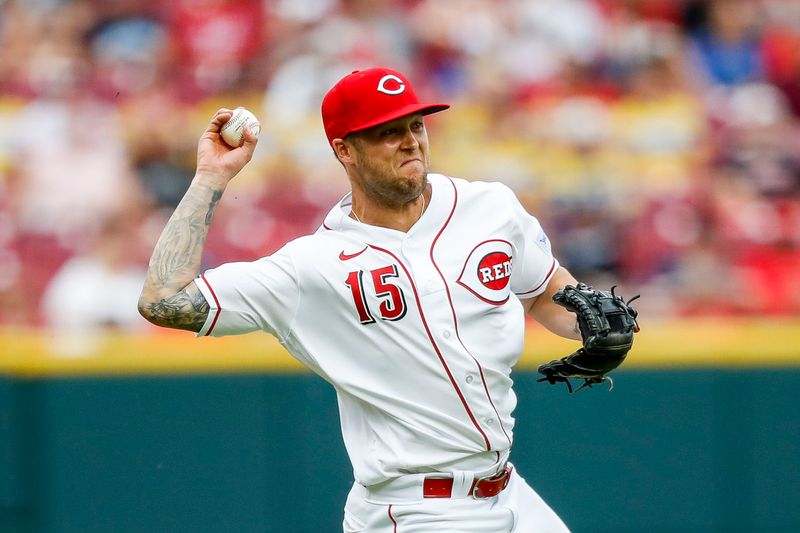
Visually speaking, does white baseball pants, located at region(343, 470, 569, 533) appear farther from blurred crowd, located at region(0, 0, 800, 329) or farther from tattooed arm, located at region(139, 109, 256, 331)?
blurred crowd, located at region(0, 0, 800, 329)

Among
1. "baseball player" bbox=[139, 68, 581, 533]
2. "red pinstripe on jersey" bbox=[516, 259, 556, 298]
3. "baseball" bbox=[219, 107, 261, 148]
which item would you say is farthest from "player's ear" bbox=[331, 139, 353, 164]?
"red pinstripe on jersey" bbox=[516, 259, 556, 298]

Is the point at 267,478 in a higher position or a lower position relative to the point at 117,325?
lower

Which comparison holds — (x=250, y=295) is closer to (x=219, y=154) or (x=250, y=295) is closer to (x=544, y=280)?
(x=219, y=154)

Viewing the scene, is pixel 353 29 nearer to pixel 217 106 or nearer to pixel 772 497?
pixel 217 106

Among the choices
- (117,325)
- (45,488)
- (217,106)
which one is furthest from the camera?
(217,106)

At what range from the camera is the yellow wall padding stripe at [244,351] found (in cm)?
588

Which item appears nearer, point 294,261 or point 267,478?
point 294,261

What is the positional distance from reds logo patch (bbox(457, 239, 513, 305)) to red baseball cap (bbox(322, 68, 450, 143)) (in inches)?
17.5

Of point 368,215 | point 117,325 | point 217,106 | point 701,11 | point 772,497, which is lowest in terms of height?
point 772,497

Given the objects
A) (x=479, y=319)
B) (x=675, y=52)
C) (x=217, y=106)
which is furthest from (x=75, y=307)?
(x=675, y=52)

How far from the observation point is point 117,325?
21.5 ft

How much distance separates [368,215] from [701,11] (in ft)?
19.5

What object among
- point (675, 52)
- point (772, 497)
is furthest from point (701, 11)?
point (772, 497)

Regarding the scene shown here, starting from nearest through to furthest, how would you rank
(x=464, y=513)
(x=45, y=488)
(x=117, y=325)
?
(x=464, y=513) < (x=45, y=488) < (x=117, y=325)
